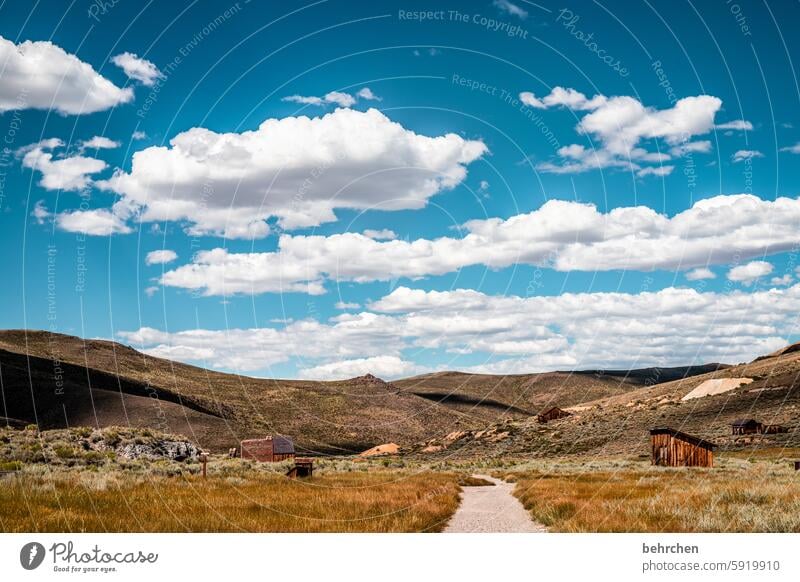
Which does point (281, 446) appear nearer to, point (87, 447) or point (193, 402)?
point (87, 447)

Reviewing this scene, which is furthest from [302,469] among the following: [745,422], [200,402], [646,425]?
[200,402]

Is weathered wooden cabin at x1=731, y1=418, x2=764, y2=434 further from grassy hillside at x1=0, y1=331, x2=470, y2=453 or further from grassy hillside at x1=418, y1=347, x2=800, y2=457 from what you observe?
grassy hillside at x1=0, y1=331, x2=470, y2=453

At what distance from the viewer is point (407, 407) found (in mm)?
147750

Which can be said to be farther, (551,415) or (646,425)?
(551,415)

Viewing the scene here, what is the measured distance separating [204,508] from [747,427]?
78.3m

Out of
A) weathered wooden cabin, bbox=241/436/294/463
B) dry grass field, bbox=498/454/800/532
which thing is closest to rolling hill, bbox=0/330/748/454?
weathered wooden cabin, bbox=241/436/294/463

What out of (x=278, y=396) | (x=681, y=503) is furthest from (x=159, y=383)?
(x=681, y=503)

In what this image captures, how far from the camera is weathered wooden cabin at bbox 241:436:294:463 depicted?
227 feet

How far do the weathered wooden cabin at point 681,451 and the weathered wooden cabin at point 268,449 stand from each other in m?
36.9

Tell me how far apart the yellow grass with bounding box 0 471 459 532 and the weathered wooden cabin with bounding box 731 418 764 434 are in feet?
225

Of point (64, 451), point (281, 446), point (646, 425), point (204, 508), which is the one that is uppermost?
point (204, 508)

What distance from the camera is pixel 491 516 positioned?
18.8m

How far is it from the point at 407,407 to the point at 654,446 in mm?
96377
